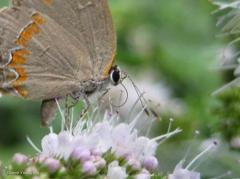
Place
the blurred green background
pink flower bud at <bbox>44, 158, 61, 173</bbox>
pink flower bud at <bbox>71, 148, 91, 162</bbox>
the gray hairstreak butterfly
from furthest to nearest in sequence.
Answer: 1. the blurred green background
2. the gray hairstreak butterfly
3. pink flower bud at <bbox>71, 148, 91, 162</bbox>
4. pink flower bud at <bbox>44, 158, 61, 173</bbox>

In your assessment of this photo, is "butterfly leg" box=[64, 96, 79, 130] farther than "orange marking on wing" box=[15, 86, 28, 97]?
No

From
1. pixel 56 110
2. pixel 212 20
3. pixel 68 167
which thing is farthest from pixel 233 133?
pixel 212 20

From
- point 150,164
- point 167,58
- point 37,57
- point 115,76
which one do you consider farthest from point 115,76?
point 167,58

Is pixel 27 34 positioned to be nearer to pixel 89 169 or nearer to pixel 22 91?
pixel 22 91

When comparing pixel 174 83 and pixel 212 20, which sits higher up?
pixel 212 20

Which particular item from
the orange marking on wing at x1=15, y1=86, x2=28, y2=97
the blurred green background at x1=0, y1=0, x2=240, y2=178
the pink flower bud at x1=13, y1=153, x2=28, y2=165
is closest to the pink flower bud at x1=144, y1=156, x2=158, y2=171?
the pink flower bud at x1=13, y1=153, x2=28, y2=165

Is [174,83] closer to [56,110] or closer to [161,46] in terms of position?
[161,46]

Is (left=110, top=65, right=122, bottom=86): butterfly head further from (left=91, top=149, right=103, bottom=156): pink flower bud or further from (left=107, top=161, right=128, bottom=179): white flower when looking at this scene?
(left=107, top=161, right=128, bottom=179): white flower
